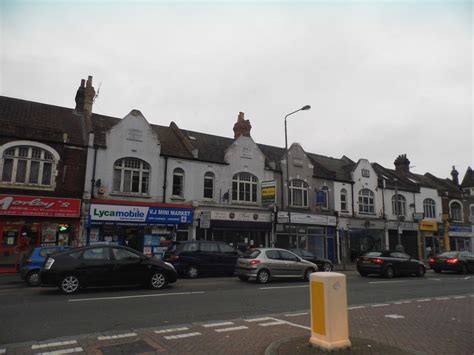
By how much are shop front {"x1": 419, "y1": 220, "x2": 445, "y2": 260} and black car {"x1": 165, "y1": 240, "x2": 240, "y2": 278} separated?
22883 millimetres

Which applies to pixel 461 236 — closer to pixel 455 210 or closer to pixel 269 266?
pixel 455 210

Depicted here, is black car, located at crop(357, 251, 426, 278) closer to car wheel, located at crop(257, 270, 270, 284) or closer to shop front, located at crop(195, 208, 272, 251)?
car wheel, located at crop(257, 270, 270, 284)

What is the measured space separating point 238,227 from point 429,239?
20906mm

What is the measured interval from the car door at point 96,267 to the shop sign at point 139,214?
26.8 ft

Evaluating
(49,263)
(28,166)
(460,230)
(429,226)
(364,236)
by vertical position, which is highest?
(28,166)

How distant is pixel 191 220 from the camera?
21.9 m

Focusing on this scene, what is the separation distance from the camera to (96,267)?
36.9 feet

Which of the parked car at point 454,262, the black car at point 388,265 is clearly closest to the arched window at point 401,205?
the parked car at point 454,262

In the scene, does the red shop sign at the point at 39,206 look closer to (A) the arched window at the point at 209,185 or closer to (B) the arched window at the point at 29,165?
(B) the arched window at the point at 29,165

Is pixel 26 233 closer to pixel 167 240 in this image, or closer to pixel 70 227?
pixel 70 227

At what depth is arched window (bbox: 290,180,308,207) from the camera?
26875 mm

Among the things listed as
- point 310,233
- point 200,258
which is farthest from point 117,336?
point 310,233

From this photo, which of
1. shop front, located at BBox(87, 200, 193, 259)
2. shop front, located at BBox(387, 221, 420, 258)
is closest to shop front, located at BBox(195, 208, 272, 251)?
shop front, located at BBox(87, 200, 193, 259)

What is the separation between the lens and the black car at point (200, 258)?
16156 mm
